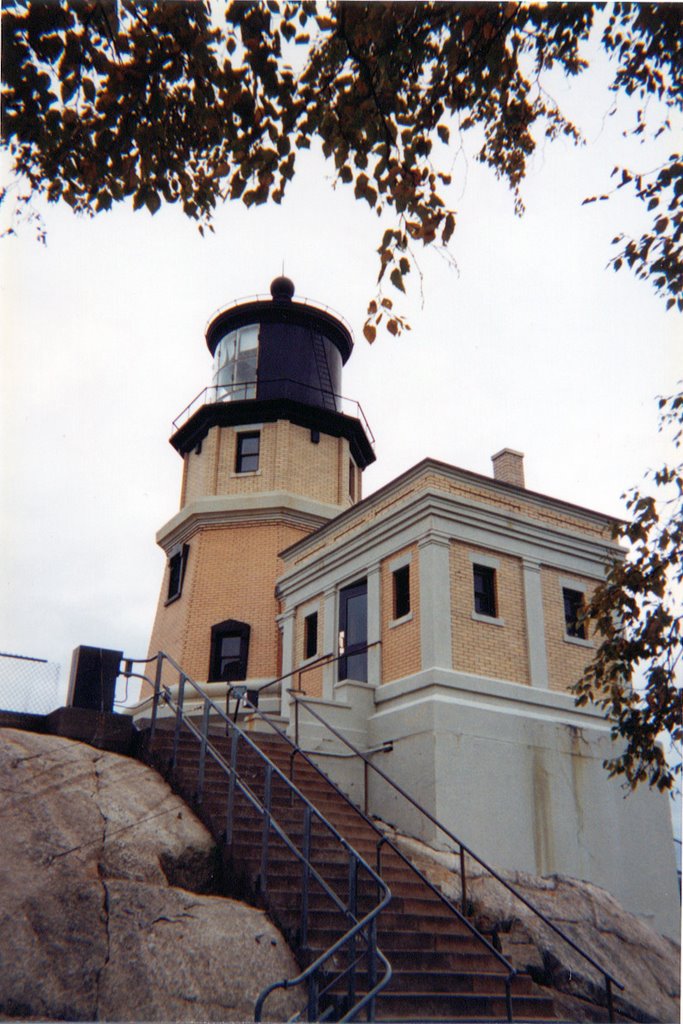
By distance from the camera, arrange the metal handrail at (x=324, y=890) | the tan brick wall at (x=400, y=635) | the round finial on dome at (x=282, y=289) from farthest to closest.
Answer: the round finial on dome at (x=282, y=289)
the tan brick wall at (x=400, y=635)
the metal handrail at (x=324, y=890)

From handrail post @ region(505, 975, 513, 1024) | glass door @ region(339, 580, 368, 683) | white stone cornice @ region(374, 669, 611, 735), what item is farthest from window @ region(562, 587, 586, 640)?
handrail post @ region(505, 975, 513, 1024)

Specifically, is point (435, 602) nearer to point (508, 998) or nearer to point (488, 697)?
point (488, 697)

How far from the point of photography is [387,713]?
14594 mm

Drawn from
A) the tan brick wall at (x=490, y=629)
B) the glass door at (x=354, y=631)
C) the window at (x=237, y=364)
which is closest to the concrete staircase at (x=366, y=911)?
the tan brick wall at (x=490, y=629)

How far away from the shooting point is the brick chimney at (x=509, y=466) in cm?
1812

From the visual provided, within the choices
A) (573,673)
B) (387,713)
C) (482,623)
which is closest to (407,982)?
(387,713)

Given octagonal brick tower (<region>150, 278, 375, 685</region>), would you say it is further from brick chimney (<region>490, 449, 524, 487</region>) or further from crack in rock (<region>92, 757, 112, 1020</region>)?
crack in rock (<region>92, 757, 112, 1020</region>)

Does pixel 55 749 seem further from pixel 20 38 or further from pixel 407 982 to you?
pixel 20 38

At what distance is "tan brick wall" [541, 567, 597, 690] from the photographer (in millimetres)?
15555

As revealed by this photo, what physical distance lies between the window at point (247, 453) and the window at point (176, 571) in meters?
2.48

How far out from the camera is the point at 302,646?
1867cm

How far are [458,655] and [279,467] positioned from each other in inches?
378

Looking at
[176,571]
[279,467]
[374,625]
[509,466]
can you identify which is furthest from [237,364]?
[374,625]

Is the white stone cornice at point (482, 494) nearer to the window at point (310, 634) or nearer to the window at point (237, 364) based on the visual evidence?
the window at point (310, 634)
